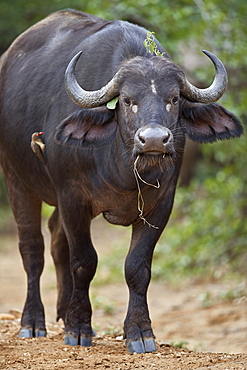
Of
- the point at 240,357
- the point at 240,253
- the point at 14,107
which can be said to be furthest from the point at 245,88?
the point at 240,357

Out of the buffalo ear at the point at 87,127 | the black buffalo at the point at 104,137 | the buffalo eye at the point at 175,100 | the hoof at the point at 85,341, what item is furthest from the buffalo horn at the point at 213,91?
the hoof at the point at 85,341

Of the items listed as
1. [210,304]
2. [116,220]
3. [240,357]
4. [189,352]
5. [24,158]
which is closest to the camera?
[240,357]

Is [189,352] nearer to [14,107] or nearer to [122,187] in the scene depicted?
[122,187]

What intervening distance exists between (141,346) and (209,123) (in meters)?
1.73

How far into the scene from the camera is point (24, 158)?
21.2 ft

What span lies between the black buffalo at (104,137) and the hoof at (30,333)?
13 mm

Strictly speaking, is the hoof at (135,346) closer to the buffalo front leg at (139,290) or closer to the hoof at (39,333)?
the buffalo front leg at (139,290)

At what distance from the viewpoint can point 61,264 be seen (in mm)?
6902

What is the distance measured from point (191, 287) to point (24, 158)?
4.54m

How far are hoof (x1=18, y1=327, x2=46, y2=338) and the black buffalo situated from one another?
1 cm

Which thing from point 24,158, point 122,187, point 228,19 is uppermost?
point 228,19

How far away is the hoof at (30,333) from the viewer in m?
6.33

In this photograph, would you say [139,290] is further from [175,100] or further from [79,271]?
[175,100]

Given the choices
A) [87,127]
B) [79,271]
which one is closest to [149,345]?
[79,271]
